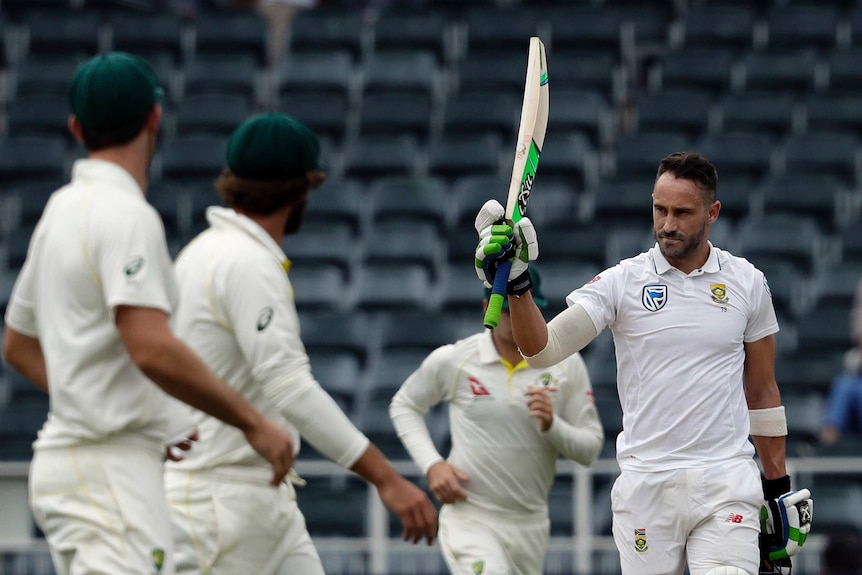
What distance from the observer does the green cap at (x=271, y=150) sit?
484 centimetres

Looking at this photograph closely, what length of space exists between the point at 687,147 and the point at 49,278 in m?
9.86

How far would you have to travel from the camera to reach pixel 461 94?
45.2ft

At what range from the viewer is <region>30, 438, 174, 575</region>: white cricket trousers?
3818mm

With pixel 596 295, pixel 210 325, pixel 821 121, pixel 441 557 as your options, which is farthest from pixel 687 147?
pixel 210 325

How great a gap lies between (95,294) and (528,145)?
5.79 ft

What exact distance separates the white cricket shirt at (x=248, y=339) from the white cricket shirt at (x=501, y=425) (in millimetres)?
1793

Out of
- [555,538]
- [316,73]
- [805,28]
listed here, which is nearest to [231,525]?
[555,538]

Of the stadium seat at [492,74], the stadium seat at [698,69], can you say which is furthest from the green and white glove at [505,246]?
the stadium seat at [698,69]

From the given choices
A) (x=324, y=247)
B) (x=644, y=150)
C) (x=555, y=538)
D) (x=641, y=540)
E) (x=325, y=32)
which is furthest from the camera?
(x=325, y=32)

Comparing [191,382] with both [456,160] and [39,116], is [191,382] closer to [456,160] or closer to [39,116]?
[456,160]

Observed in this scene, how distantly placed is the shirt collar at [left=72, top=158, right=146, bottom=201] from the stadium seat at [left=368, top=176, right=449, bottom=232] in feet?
28.0

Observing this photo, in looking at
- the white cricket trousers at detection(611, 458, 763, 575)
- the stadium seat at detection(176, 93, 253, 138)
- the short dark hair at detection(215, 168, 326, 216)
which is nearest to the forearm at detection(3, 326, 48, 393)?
the short dark hair at detection(215, 168, 326, 216)

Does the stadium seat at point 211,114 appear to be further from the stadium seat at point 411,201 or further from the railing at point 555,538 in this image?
the railing at point 555,538

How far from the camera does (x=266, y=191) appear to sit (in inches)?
192
